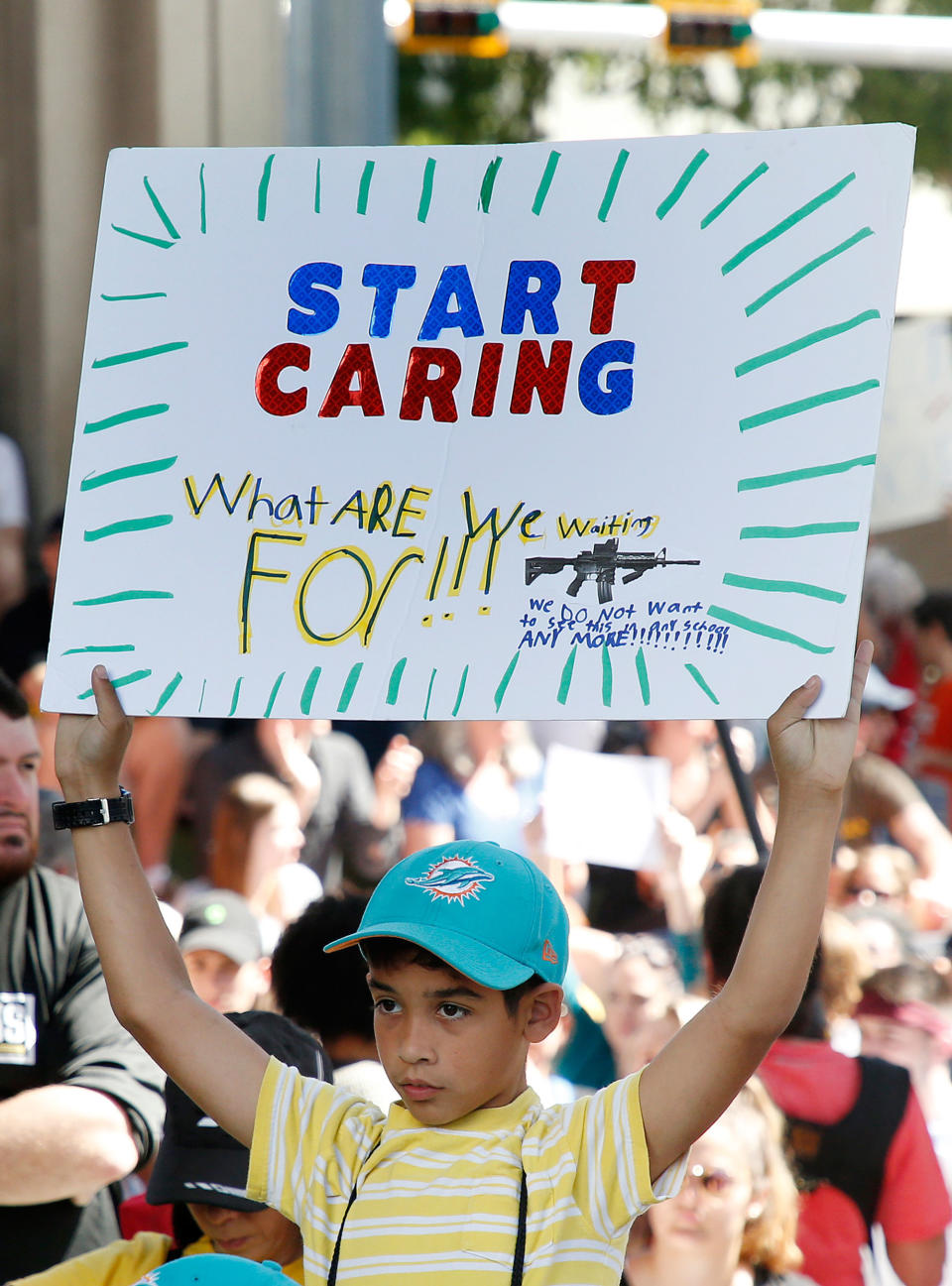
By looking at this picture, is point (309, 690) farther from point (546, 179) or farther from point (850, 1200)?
point (850, 1200)

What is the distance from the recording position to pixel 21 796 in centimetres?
287

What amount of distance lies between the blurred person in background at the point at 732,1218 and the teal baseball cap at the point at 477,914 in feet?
4.46

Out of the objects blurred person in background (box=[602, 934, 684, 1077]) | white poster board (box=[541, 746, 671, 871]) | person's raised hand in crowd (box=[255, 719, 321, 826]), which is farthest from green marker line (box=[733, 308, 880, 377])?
person's raised hand in crowd (box=[255, 719, 321, 826])

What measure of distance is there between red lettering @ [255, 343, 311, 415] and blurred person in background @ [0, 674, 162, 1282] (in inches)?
45.8

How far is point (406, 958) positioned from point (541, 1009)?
6.7 inches

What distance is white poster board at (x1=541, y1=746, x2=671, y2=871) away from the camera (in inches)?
176

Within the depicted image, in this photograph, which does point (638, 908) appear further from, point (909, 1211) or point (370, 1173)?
point (370, 1173)

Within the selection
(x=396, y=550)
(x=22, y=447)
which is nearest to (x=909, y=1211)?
(x=396, y=550)

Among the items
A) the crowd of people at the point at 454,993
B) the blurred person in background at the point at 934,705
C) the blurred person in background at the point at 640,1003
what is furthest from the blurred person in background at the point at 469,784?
the blurred person in background at the point at 934,705

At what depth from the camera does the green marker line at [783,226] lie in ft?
6.05

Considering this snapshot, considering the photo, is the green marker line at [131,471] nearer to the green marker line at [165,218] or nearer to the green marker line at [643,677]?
the green marker line at [165,218]

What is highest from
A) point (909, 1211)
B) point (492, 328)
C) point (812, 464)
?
point (492, 328)

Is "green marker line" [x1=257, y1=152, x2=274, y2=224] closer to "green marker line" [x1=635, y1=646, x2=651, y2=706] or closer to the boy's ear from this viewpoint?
"green marker line" [x1=635, y1=646, x2=651, y2=706]

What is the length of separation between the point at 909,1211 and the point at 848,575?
1851 millimetres
